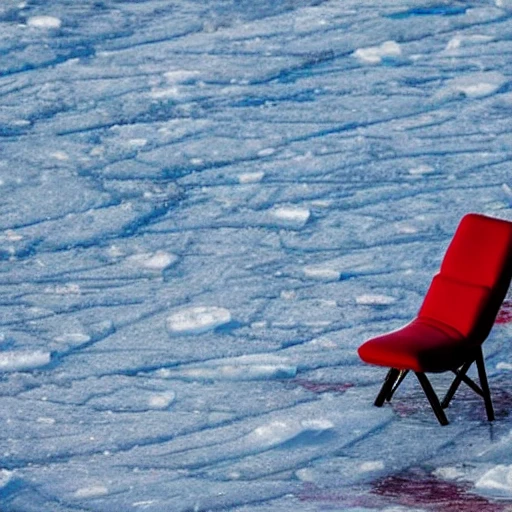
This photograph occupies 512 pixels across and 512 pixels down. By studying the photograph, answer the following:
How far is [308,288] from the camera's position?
21.5 feet

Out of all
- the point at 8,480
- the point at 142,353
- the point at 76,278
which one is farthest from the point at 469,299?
the point at 76,278

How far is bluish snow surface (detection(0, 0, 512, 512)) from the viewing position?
4848mm

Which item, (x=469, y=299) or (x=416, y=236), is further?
(x=416, y=236)

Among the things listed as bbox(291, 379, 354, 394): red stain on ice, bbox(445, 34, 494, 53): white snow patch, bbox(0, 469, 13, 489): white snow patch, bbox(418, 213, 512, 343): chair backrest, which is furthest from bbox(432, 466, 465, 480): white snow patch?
bbox(445, 34, 494, 53): white snow patch

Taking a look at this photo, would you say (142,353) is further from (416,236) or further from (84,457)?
(416,236)

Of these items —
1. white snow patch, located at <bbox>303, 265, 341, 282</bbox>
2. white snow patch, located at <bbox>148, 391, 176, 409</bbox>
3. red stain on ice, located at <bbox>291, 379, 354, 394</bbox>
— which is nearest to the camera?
white snow patch, located at <bbox>148, 391, 176, 409</bbox>

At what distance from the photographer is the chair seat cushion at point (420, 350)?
501 centimetres

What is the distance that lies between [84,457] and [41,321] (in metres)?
1.40

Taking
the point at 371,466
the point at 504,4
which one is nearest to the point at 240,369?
the point at 371,466

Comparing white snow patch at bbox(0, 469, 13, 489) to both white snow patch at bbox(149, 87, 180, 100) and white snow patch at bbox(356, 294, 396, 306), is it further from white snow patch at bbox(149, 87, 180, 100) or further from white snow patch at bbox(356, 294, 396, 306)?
white snow patch at bbox(149, 87, 180, 100)

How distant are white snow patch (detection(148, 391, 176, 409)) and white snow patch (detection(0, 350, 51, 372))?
22.6 inches

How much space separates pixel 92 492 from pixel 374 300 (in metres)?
2.12

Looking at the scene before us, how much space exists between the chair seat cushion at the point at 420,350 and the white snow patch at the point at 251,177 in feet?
9.04

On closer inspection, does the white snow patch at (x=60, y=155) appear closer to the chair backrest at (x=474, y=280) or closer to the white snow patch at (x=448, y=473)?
the chair backrest at (x=474, y=280)
